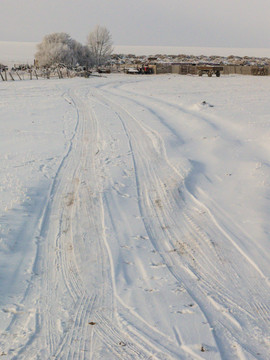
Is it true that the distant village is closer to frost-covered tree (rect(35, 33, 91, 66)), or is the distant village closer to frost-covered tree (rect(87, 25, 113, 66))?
frost-covered tree (rect(87, 25, 113, 66))

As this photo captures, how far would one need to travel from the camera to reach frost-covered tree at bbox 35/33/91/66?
5016 cm

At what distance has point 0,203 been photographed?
6.36 metres

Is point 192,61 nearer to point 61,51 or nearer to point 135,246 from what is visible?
Result: point 61,51

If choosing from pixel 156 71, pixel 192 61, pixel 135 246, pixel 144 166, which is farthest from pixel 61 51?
pixel 135 246

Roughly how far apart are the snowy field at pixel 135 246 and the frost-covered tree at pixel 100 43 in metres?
55.0

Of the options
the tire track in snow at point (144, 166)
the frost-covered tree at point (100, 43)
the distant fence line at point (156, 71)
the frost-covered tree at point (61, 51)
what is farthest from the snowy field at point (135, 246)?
the frost-covered tree at point (100, 43)

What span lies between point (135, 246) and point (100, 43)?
204 ft

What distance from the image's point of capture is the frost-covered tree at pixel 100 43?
6272cm

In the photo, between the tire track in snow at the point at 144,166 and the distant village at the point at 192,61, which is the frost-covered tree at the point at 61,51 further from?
the tire track in snow at the point at 144,166

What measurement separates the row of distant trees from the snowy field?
42434 millimetres

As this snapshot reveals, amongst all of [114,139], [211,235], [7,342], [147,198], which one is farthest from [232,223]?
[114,139]

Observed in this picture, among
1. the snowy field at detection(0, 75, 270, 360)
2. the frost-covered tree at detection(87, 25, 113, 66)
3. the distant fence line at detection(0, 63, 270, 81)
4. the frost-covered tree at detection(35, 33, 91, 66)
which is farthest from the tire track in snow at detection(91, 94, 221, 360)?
the frost-covered tree at detection(87, 25, 113, 66)

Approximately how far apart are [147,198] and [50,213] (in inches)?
64.3

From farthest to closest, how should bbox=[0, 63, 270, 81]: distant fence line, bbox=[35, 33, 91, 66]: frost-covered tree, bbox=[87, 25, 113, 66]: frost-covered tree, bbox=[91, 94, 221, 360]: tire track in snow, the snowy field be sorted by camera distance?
bbox=[87, 25, 113, 66]: frost-covered tree → bbox=[35, 33, 91, 66]: frost-covered tree → bbox=[0, 63, 270, 81]: distant fence line → bbox=[91, 94, 221, 360]: tire track in snow → the snowy field
